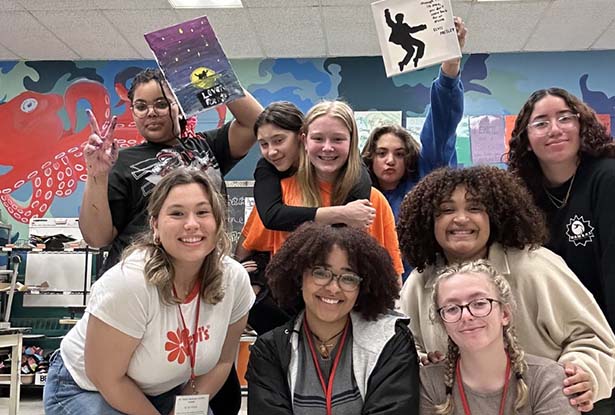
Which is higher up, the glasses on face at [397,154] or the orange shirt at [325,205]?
the glasses on face at [397,154]

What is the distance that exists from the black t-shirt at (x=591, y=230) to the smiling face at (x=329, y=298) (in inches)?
32.6

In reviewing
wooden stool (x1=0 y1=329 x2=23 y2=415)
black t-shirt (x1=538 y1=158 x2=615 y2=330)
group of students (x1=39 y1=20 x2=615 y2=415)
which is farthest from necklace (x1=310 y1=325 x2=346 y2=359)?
wooden stool (x1=0 y1=329 x2=23 y2=415)

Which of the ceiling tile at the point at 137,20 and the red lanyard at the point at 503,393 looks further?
the ceiling tile at the point at 137,20

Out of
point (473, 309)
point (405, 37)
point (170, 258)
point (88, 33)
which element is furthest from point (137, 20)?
point (473, 309)

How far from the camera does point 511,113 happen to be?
5621 mm

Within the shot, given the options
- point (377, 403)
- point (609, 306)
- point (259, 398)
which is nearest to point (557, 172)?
point (609, 306)

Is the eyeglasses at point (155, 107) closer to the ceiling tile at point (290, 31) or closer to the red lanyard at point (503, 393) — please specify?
the red lanyard at point (503, 393)

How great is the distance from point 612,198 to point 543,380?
0.76 meters

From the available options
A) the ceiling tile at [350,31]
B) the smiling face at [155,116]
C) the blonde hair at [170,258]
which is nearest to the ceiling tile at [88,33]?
the ceiling tile at [350,31]

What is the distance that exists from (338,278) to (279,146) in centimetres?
69

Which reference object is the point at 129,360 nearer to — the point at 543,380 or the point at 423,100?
the point at 543,380

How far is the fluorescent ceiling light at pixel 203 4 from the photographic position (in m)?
→ 4.81

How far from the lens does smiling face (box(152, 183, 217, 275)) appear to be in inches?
71.3

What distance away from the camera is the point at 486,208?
1897mm
